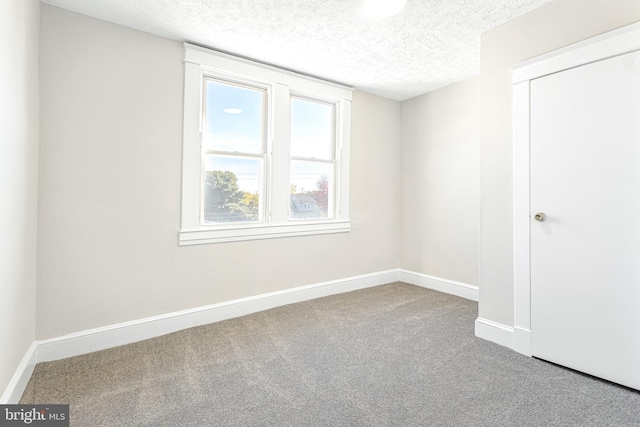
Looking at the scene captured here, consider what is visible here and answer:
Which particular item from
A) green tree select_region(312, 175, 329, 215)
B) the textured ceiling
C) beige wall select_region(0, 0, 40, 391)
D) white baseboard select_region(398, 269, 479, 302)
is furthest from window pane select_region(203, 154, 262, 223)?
white baseboard select_region(398, 269, 479, 302)

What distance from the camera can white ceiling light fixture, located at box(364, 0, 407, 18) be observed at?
216cm

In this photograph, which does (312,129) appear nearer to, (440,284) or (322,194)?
(322,194)

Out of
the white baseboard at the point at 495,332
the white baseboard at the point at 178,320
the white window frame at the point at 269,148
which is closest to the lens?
the white baseboard at the point at 178,320

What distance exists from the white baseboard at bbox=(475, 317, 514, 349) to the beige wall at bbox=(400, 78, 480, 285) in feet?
3.57

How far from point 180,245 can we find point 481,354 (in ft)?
8.30

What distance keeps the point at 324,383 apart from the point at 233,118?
2.45m

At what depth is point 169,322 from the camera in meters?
2.63

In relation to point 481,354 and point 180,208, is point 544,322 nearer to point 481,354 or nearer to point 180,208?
point 481,354

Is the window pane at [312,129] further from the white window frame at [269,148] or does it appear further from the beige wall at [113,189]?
the beige wall at [113,189]

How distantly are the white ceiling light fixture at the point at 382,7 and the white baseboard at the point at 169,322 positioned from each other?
2.64 meters

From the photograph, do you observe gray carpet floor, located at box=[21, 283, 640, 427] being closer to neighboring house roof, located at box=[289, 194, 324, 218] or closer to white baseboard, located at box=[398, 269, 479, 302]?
white baseboard, located at box=[398, 269, 479, 302]

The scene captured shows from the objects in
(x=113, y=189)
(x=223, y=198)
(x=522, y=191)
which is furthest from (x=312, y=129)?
(x=522, y=191)

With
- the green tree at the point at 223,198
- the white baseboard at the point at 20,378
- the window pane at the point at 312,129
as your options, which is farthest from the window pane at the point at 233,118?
the white baseboard at the point at 20,378

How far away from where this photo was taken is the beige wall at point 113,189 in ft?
7.22
